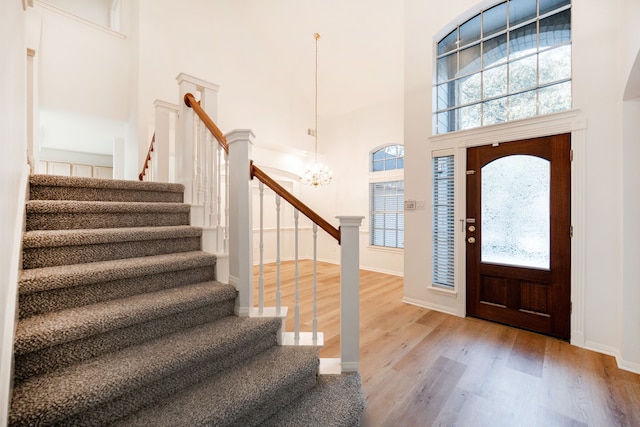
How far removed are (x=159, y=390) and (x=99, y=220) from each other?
48.5 inches

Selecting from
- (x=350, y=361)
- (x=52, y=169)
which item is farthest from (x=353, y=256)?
(x=52, y=169)

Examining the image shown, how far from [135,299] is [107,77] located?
4324 mm

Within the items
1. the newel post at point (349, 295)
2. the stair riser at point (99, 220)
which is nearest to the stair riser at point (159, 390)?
the newel post at point (349, 295)

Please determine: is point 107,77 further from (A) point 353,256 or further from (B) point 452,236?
(B) point 452,236

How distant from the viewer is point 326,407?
1437 mm

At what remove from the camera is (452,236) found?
3271 millimetres

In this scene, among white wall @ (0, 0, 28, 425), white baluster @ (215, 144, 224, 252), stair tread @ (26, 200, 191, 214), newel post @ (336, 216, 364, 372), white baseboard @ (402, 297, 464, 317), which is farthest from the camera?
white baseboard @ (402, 297, 464, 317)

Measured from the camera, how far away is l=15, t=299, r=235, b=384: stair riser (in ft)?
3.53

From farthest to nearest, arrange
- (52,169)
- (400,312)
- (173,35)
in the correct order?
(52,169) → (173,35) → (400,312)

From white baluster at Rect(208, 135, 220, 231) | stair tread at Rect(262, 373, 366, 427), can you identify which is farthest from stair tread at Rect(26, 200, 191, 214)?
stair tread at Rect(262, 373, 366, 427)

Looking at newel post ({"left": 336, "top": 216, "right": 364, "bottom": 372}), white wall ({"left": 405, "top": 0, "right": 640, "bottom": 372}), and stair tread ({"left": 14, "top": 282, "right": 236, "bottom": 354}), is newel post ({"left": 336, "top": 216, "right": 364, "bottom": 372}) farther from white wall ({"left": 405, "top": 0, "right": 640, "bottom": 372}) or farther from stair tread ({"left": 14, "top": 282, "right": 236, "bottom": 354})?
white wall ({"left": 405, "top": 0, "right": 640, "bottom": 372})

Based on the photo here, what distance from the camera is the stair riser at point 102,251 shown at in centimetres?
143

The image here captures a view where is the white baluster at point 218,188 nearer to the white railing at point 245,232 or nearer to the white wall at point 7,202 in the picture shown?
the white railing at point 245,232

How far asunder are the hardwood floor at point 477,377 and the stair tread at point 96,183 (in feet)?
5.86
